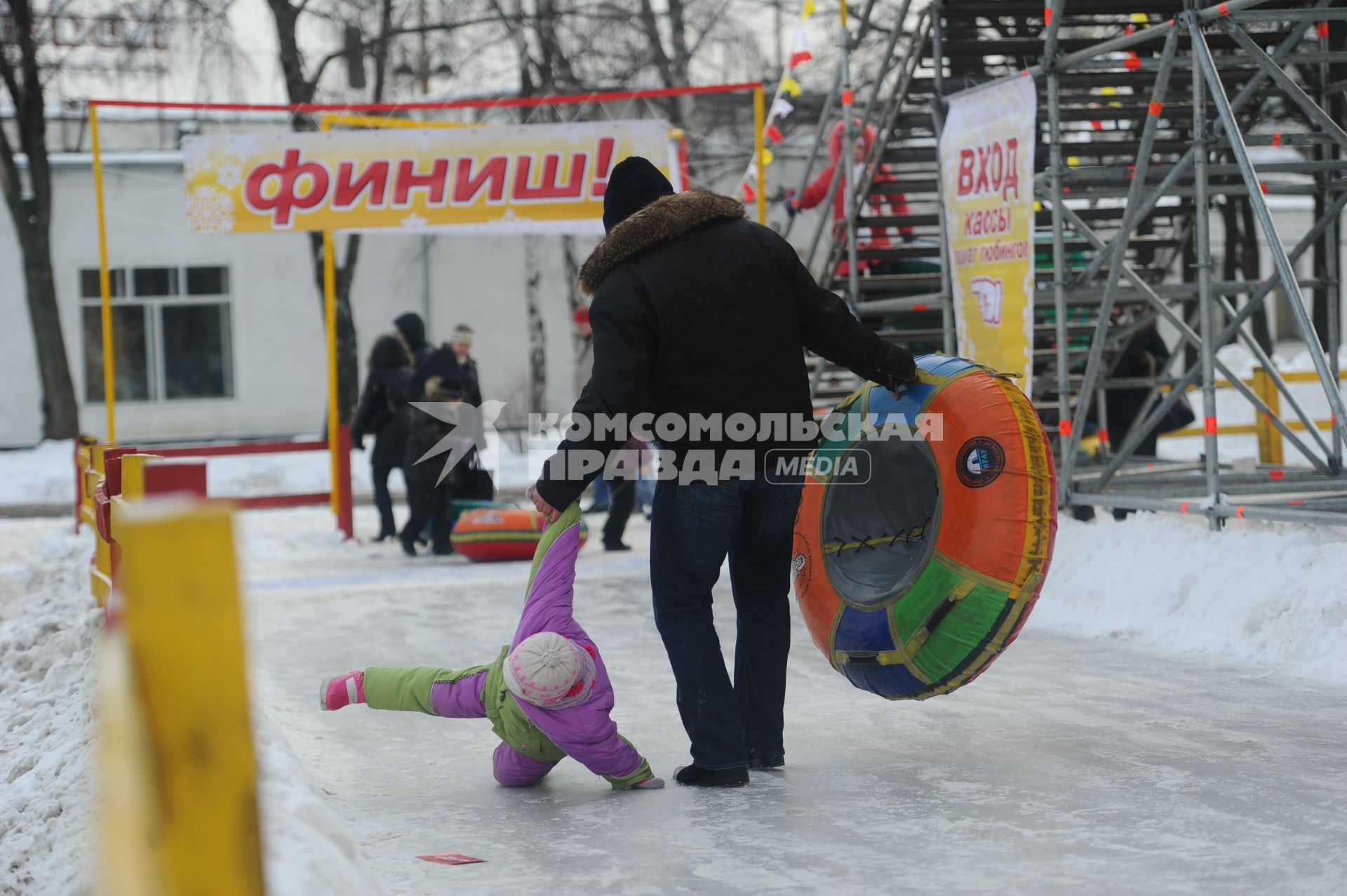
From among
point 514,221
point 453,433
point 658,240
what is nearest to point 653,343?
point 658,240

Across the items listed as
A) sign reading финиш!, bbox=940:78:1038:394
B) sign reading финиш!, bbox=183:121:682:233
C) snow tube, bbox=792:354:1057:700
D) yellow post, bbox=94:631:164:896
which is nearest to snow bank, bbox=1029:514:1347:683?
sign reading финиш!, bbox=940:78:1038:394

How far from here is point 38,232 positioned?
21.4 m

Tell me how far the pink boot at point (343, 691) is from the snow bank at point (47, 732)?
0.71 m

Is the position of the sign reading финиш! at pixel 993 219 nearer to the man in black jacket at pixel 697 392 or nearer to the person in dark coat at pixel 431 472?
the man in black jacket at pixel 697 392

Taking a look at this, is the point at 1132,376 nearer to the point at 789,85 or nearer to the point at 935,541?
the point at 789,85

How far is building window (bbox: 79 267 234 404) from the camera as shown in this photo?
989 inches

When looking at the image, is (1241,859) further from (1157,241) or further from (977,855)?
(1157,241)

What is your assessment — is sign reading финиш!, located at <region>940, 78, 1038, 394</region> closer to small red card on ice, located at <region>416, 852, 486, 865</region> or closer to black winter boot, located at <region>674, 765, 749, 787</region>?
black winter boot, located at <region>674, 765, 749, 787</region>

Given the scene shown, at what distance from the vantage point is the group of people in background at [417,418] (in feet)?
36.7

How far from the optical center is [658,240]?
434cm

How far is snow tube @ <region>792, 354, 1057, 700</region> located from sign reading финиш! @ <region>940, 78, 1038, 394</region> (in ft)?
10.5

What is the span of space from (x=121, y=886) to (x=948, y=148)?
798 centimetres

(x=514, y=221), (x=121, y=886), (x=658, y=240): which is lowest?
(x=121, y=886)

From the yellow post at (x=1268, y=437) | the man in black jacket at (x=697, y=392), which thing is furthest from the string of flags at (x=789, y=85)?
the man in black jacket at (x=697, y=392)
